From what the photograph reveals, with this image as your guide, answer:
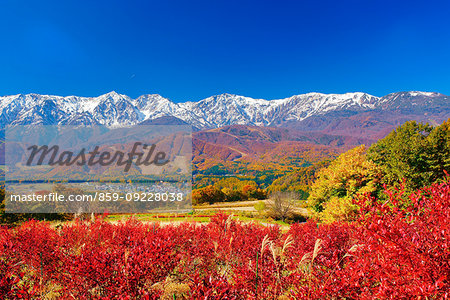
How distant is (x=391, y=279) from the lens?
10.2ft

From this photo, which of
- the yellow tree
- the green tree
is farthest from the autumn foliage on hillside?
the green tree

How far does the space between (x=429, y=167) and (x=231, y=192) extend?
143 feet

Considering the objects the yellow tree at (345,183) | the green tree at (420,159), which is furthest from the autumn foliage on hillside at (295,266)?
the green tree at (420,159)

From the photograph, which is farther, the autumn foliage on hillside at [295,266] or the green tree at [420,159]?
the green tree at [420,159]

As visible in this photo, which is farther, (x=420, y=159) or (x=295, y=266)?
(x=420, y=159)

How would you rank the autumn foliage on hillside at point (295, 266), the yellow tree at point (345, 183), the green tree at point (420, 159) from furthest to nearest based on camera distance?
the yellow tree at point (345, 183), the green tree at point (420, 159), the autumn foliage on hillside at point (295, 266)

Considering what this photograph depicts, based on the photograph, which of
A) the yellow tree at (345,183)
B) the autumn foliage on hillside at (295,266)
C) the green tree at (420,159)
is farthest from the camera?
the yellow tree at (345,183)

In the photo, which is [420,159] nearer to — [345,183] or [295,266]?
[345,183]

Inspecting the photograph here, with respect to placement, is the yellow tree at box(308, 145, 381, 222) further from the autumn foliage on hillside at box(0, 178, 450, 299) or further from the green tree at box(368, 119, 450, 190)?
the autumn foliage on hillside at box(0, 178, 450, 299)

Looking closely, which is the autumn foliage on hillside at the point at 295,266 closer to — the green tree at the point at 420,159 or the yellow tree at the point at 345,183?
the yellow tree at the point at 345,183

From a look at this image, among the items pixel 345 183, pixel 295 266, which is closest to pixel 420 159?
pixel 345 183

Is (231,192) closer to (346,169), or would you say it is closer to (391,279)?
(346,169)

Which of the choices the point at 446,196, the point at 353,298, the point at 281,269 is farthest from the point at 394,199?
the point at 281,269

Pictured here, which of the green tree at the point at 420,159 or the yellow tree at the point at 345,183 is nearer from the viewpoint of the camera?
the green tree at the point at 420,159
